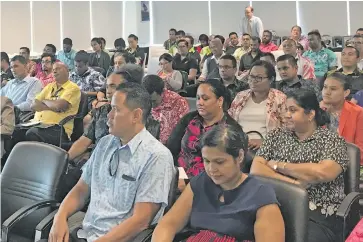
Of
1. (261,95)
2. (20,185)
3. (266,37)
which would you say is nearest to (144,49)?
(266,37)

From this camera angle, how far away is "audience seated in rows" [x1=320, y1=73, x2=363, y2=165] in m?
3.21

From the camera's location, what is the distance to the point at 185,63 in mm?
7715

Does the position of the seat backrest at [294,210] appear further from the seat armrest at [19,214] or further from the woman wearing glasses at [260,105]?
the woman wearing glasses at [260,105]

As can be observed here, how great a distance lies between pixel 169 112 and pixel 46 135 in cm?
137

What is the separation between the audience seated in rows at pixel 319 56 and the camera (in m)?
6.73

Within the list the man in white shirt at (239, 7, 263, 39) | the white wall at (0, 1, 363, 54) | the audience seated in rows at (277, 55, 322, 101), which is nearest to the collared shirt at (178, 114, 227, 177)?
the audience seated in rows at (277, 55, 322, 101)

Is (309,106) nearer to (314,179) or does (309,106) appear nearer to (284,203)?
(314,179)

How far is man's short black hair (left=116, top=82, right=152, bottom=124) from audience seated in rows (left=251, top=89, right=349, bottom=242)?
2.15 ft

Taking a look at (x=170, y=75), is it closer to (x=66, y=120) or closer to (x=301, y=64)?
(x=301, y=64)

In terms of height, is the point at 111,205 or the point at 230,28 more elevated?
the point at 230,28

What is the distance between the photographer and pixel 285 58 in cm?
452

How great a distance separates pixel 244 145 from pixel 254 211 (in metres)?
0.30

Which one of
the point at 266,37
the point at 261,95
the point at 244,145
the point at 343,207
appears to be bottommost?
the point at 343,207

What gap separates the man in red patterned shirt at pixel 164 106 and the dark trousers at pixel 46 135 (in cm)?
117
